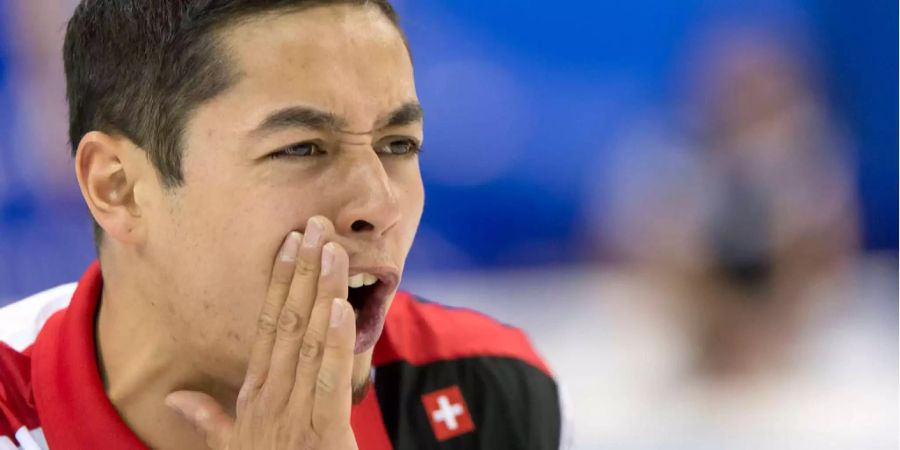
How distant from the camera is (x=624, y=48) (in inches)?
117

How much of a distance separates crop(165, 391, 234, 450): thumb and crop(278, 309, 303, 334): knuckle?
0.19 metres

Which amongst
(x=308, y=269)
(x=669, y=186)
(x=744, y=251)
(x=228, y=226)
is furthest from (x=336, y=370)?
(x=744, y=251)

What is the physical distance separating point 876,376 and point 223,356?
2.09 m

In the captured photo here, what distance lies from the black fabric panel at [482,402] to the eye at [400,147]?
0.40 metres

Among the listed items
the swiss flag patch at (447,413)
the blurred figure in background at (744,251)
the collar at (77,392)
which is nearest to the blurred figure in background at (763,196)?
the blurred figure in background at (744,251)

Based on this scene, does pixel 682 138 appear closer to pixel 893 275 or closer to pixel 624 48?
pixel 624 48

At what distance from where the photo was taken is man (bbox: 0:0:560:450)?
1.34 meters

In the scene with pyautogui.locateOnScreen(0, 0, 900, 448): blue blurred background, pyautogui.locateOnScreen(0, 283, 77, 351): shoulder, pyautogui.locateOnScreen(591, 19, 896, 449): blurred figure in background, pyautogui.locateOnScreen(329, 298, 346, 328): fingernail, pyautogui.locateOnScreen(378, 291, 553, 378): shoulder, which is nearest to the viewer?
pyautogui.locateOnScreen(329, 298, 346, 328): fingernail

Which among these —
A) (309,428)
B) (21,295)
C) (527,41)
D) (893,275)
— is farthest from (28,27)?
(893,275)

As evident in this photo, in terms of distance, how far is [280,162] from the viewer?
138 centimetres

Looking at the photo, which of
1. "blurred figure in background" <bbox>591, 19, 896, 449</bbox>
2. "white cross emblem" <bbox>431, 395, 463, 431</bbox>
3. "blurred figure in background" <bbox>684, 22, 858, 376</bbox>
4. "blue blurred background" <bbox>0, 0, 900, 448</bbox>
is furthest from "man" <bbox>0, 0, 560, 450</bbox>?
Result: "blurred figure in background" <bbox>684, 22, 858, 376</bbox>

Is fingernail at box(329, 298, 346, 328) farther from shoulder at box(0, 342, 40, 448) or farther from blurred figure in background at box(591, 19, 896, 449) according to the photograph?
blurred figure in background at box(591, 19, 896, 449)

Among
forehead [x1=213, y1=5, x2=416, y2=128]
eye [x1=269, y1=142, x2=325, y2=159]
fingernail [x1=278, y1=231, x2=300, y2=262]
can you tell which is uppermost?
forehead [x1=213, y1=5, x2=416, y2=128]

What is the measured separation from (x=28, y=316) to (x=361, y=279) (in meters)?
0.62
